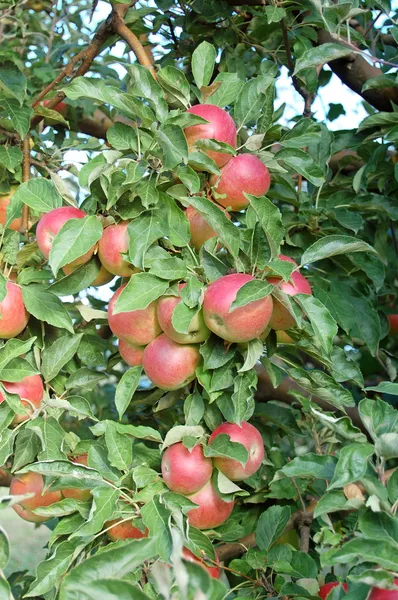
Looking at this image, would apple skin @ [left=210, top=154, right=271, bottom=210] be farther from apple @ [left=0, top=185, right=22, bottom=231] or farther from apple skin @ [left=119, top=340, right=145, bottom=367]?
apple @ [left=0, top=185, right=22, bottom=231]

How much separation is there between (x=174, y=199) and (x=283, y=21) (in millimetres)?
545

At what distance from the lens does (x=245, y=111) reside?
3.25ft

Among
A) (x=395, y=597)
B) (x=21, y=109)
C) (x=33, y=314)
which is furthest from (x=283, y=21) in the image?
(x=395, y=597)

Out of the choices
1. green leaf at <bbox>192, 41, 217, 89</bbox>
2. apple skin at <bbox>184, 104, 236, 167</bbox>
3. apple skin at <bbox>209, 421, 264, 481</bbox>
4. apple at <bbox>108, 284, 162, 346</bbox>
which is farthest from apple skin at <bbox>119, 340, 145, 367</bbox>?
green leaf at <bbox>192, 41, 217, 89</bbox>

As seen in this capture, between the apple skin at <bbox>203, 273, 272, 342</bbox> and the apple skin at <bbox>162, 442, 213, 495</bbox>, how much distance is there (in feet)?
0.53

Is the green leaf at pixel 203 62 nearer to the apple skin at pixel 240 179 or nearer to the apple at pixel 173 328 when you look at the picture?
the apple skin at pixel 240 179

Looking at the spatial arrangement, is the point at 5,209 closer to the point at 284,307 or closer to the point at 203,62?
the point at 203,62

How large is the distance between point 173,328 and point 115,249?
133mm

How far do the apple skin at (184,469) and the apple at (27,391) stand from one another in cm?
20

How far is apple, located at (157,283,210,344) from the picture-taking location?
85cm

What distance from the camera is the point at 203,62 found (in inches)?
39.3

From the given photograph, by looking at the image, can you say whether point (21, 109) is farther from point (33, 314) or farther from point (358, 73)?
point (358, 73)

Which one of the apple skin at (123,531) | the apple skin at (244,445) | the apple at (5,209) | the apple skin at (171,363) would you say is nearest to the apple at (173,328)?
the apple skin at (171,363)

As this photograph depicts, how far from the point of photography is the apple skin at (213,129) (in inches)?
35.7
